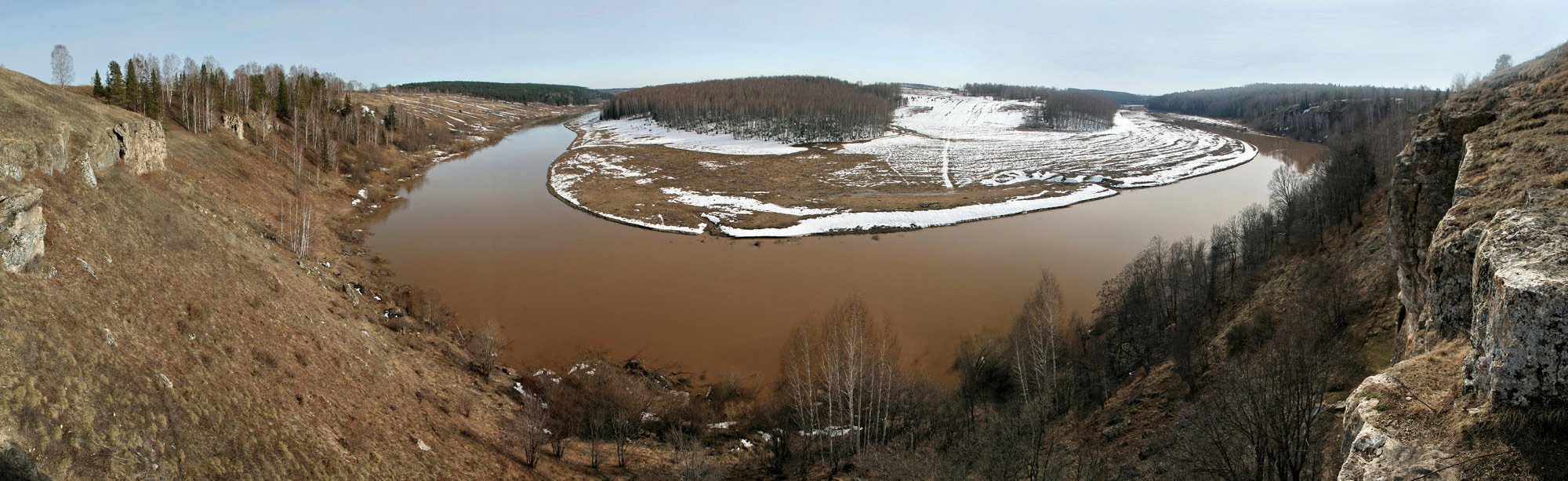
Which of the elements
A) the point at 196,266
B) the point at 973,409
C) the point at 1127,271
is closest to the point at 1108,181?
the point at 1127,271

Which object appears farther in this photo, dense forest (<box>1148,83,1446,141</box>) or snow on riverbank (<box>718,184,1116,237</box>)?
dense forest (<box>1148,83,1446,141</box>)

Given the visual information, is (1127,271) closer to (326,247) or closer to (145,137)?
(326,247)

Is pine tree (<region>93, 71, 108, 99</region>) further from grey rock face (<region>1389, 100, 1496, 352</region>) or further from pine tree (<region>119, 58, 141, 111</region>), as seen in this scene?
grey rock face (<region>1389, 100, 1496, 352</region>)

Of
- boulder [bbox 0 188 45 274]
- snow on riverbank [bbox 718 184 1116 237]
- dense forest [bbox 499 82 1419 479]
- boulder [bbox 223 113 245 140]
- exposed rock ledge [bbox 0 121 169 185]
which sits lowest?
dense forest [bbox 499 82 1419 479]

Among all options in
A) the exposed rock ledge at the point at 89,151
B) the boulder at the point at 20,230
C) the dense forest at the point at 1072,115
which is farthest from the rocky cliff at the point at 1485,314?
the dense forest at the point at 1072,115

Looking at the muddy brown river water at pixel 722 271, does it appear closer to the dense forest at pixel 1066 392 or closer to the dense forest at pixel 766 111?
the dense forest at pixel 1066 392

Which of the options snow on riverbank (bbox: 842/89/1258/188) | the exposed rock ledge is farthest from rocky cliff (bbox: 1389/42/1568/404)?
snow on riverbank (bbox: 842/89/1258/188)

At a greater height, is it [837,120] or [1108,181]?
[837,120]

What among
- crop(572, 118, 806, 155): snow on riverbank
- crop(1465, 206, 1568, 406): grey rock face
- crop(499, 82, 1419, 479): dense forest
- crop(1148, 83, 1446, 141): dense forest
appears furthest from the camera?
crop(1148, 83, 1446, 141): dense forest
